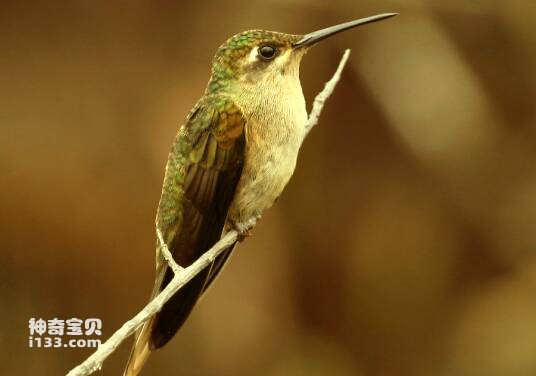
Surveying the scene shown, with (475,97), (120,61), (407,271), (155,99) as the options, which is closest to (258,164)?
(155,99)

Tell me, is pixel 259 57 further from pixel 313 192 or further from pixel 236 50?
pixel 313 192

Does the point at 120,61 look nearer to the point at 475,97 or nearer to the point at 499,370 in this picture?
the point at 475,97

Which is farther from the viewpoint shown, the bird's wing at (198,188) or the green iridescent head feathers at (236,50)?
the green iridescent head feathers at (236,50)

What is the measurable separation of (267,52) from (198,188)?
1.48 ft

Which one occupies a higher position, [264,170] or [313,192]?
[264,170]

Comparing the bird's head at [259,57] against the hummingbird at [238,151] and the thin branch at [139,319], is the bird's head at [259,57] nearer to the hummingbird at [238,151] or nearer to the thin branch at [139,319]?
the hummingbird at [238,151]

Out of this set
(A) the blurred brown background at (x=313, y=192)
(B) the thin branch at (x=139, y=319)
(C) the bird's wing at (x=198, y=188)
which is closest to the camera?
(B) the thin branch at (x=139, y=319)

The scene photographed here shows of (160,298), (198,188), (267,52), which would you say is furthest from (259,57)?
(160,298)

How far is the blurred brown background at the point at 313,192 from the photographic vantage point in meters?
3.80

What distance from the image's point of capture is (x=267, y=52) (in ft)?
7.08

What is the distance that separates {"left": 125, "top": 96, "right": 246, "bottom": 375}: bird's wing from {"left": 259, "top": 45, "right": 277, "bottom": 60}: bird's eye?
0.17 metres

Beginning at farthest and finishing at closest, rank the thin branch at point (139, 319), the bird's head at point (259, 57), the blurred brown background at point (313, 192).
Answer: the blurred brown background at point (313, 192) → the bird's head at point (259, 57) → the thin branch at point (139, 319)

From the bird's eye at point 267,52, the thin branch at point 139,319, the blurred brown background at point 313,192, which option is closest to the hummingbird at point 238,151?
the bird's eye at point 267,52

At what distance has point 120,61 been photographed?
12.8 ft
